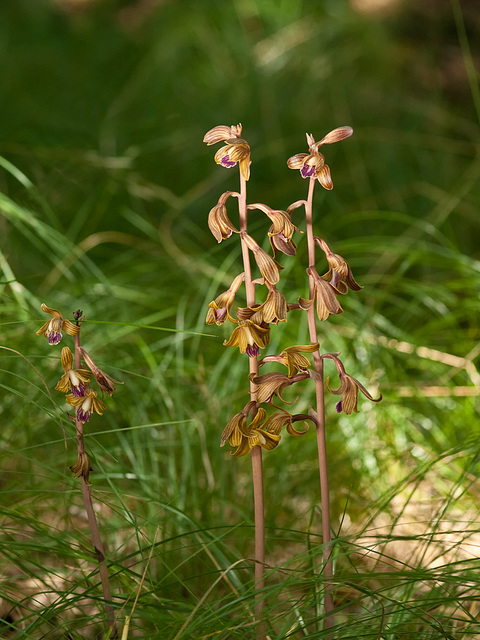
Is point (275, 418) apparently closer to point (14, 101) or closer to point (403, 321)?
point (403, 321)

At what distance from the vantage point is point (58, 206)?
3018 millimetres

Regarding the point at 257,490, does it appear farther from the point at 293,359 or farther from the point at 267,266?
the point at 267,266

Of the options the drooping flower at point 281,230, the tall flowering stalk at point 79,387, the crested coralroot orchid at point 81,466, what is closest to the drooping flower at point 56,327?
the tall flowering stalk at point 79,387

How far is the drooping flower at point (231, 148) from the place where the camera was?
893 millimetres

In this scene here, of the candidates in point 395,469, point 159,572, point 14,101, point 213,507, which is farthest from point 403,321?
point 14,101

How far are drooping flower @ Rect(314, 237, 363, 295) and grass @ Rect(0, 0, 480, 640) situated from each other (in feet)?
0.89

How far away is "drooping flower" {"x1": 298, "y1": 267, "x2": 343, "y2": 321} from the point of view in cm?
91

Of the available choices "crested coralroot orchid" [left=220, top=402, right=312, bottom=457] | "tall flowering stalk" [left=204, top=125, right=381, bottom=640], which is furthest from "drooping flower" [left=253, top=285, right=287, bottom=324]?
"crested coralroot orchid" [left=220, top=402, right=312, bottom=457]

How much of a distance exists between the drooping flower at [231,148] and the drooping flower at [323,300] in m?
0.15

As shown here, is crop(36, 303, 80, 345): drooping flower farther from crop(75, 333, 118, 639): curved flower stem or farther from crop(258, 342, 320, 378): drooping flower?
crop(258, 342, 320, 378): drooping flower

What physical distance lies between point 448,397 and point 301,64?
3.16 meters

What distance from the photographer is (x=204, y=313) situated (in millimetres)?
2105

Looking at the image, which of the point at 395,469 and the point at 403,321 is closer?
the point at 395,469

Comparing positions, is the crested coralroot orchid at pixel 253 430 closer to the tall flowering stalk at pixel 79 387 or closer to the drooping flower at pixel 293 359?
the drooping flower at pixel 293 359
